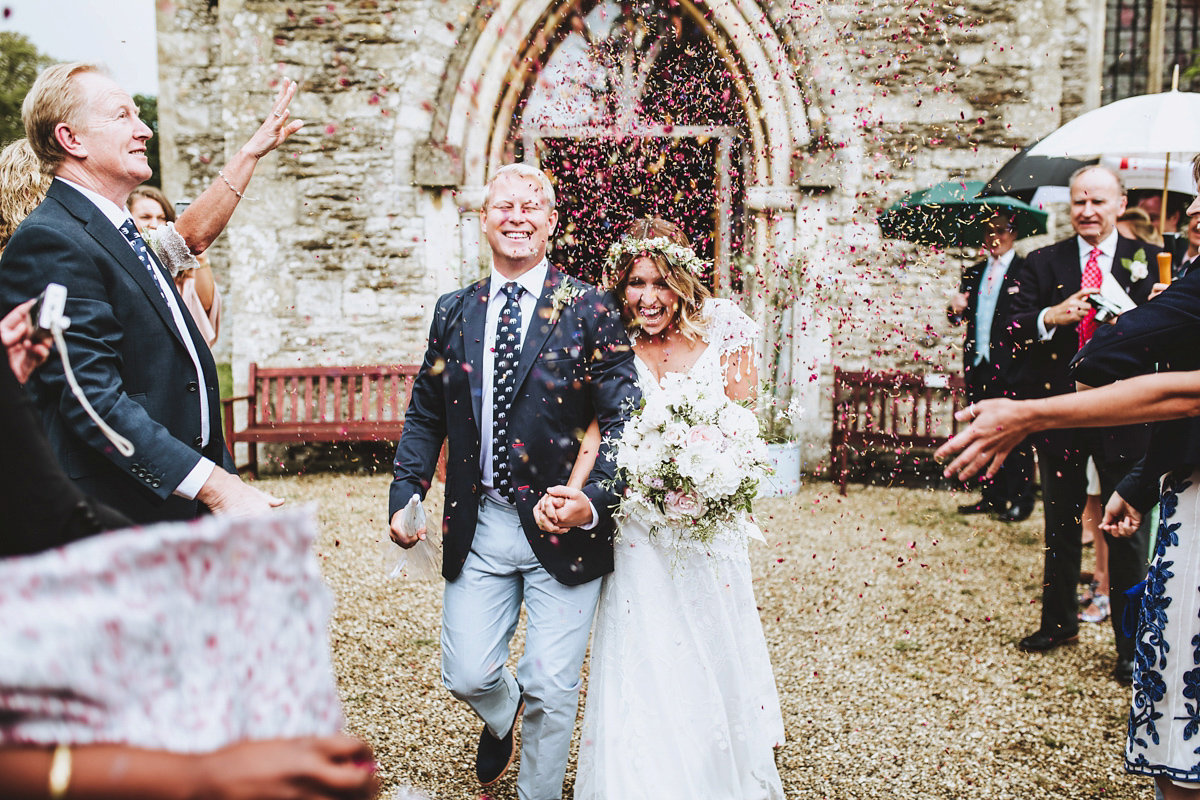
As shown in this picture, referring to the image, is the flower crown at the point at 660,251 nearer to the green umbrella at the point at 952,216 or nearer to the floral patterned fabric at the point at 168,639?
the floral patterned fabric at the point at 168,639

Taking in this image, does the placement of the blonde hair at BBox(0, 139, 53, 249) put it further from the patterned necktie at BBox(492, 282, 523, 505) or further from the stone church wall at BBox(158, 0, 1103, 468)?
the stone church wall at BBox(158, 0, 1103, 468)

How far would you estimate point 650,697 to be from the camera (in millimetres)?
2842

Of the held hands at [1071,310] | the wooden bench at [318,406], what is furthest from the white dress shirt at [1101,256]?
the wooden bench at [318,406]

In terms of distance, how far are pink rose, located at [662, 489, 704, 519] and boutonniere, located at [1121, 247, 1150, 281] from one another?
10.7 feet

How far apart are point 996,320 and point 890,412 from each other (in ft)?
7.70

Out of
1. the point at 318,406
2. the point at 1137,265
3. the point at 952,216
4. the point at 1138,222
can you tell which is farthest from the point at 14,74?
the point at 1137,265

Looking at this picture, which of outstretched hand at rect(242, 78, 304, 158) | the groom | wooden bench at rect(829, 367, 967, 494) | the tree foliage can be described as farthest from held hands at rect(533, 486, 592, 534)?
the tree foliage

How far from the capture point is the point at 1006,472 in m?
7.07

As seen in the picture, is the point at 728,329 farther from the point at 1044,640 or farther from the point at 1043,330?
the point at 1044,640

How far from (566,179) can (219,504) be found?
23.7 ft

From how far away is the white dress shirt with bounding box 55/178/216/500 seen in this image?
214 centimetres

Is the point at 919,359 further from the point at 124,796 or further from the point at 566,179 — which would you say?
the point at 124,796

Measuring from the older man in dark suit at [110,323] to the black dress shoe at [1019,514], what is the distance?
6.67 metres

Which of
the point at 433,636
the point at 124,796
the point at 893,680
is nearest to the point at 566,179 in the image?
the point at 433,636
